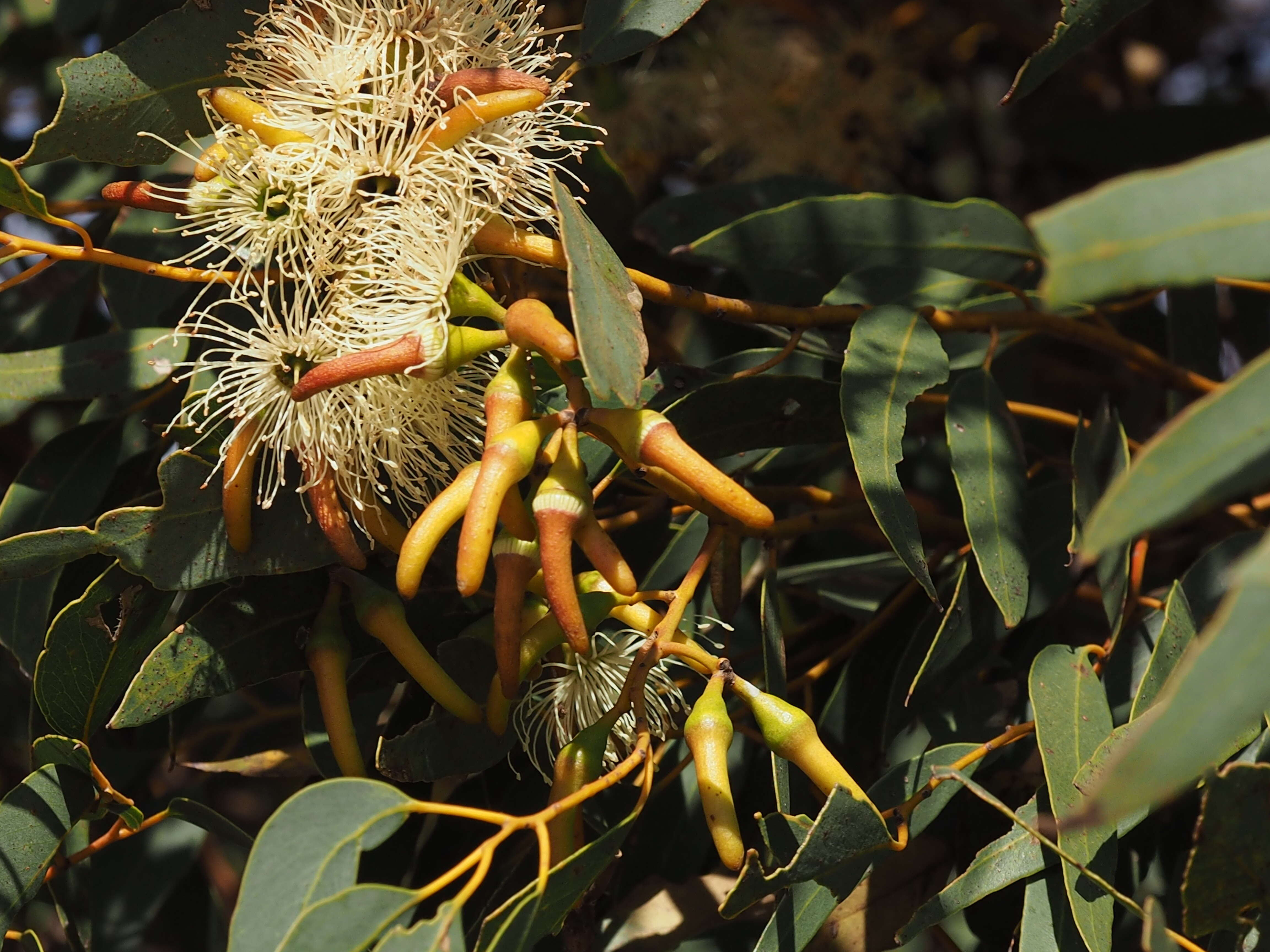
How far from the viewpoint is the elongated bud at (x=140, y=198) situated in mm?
759

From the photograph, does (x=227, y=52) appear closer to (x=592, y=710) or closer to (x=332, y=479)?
(x=332, y=479)

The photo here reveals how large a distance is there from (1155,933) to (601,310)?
44cm

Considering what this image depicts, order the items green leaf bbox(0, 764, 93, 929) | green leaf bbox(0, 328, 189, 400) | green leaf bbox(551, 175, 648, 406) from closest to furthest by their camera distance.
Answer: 1. green leaf bbox(551, 175, 648, 406)
2. green leaf bbox(0, 764, 93, 929)
3. green leaf bbox(0, 328, 189, 400)

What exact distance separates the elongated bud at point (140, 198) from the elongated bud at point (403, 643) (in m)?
0.28

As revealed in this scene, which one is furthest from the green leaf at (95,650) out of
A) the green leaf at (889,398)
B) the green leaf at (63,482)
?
the green leaf at (889,398)

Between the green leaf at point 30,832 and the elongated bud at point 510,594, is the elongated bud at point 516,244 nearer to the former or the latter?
the elongated bud at point 510,594

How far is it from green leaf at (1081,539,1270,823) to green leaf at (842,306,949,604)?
287 millimetres

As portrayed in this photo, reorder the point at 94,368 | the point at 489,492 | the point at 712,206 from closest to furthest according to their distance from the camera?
the point at 489,492
the point at 94,368
the point at 712,206

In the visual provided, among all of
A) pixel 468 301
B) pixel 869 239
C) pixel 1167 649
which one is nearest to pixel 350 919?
pixel 468 301

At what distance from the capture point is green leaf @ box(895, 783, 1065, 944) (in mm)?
739

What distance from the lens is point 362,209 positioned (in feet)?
2.37

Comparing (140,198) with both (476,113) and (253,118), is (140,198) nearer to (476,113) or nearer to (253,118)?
(253,118)

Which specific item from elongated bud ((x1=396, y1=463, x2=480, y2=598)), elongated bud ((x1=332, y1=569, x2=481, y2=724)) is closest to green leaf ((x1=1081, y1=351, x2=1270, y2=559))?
elongated bud ((x1=396, y1=463, x2=480, y2=598))

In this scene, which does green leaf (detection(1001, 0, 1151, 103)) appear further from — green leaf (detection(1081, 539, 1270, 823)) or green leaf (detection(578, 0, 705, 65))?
green leaf (detection(1081, 539, 1270, 823))
